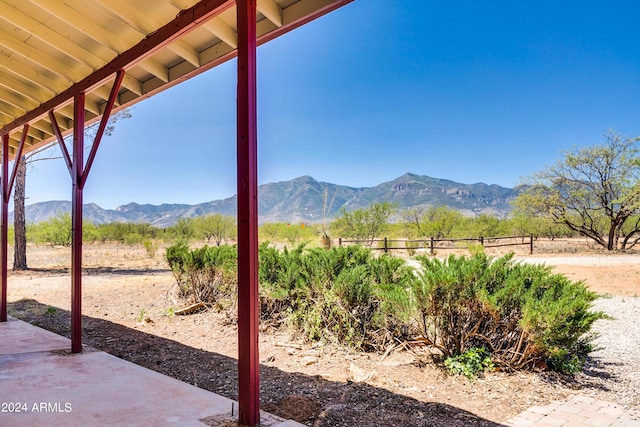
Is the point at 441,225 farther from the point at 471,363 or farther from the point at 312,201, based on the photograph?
the point at 312,201

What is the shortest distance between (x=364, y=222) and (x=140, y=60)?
17.2 m

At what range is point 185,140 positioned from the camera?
3423 inches

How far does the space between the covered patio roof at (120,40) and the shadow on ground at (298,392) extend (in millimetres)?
2332

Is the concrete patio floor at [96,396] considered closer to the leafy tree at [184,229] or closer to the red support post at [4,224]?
the red support post at [4,224]

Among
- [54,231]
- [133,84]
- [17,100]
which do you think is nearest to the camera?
[133,84]

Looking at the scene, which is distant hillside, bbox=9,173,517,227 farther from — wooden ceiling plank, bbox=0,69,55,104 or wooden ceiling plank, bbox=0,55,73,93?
wooden ceiling plank, bbox=0,55,73,93

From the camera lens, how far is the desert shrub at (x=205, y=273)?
5711 mm

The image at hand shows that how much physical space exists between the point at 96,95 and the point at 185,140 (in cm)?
8788

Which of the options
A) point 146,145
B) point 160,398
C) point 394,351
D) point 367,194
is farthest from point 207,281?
point 367,194

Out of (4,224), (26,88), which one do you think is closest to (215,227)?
(4,224)

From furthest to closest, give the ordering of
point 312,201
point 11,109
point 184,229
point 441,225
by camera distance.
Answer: point 312,201 < point 441,225 < point 184,229 < point 11,109

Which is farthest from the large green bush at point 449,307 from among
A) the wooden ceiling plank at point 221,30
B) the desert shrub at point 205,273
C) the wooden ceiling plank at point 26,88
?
the wooden ceiling plank at point 26,88

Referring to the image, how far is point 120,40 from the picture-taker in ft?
10.2

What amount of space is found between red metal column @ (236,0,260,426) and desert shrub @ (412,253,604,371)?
1793 millimetres
